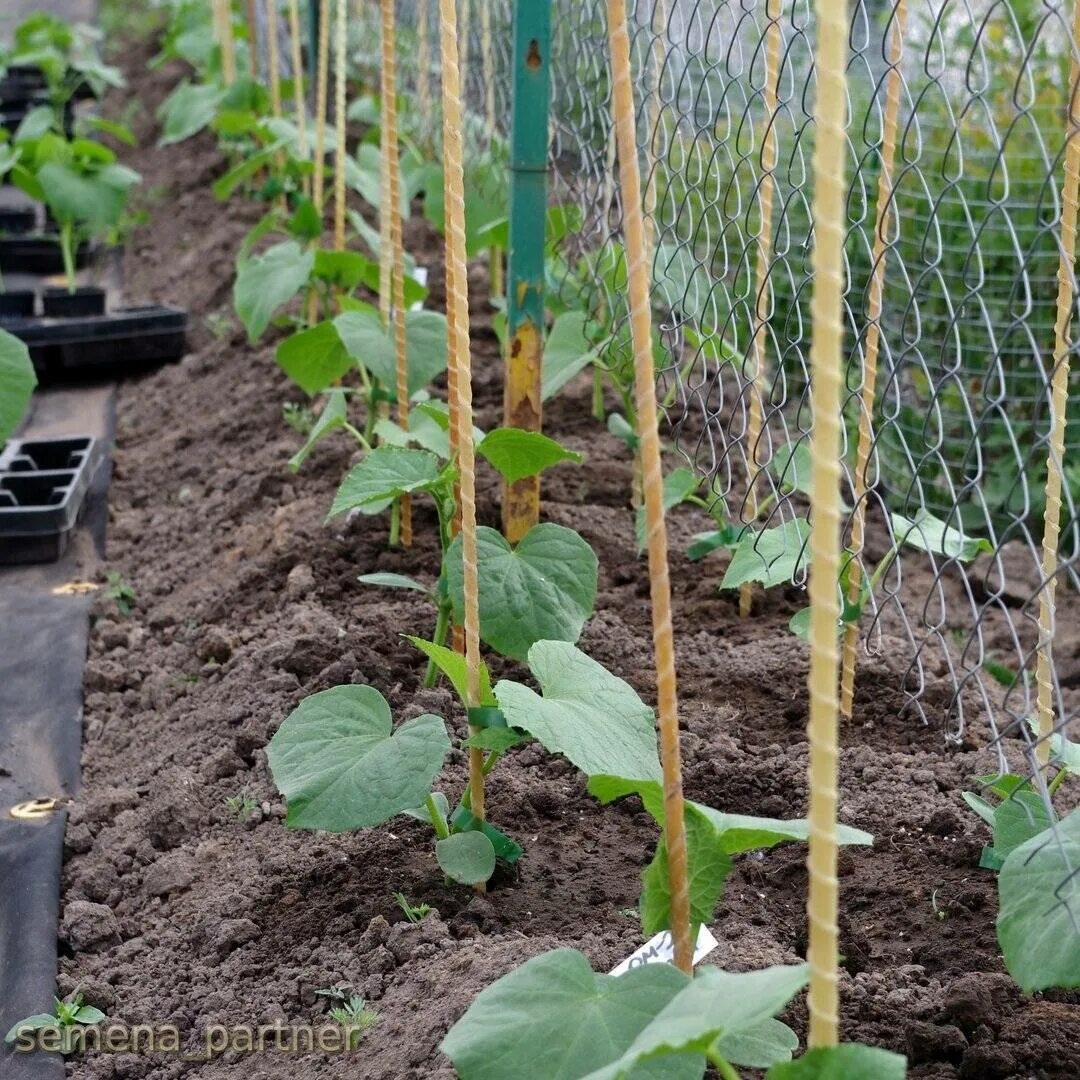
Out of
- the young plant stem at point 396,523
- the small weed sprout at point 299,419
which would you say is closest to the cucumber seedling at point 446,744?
the young plant stem at point 396,523

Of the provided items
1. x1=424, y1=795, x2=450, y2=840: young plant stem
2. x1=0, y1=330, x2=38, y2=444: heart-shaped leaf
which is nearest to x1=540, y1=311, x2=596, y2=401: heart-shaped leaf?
x1=0, y1=330, x2=38, y2=444: heart-shaped leaf

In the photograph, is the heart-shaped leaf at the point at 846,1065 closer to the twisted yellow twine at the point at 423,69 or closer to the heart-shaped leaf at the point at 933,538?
the heart-shaped leaf at the point at 933,538

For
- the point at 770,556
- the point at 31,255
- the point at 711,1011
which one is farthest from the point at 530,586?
the point at 31,255

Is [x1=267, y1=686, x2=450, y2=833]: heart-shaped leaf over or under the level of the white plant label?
over

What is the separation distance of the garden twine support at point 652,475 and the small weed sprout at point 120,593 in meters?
2.06

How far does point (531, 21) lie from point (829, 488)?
173 cm

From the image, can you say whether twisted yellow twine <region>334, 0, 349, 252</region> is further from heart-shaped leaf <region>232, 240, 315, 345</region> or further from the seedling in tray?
the seedling in tray

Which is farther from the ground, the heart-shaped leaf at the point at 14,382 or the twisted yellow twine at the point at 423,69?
the twisted yellow twine at the point at 423,69

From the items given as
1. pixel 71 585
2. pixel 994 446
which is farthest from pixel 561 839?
pixel 994 446

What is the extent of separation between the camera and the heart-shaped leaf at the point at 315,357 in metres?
3.19

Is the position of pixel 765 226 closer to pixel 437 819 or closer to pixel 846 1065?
pixel 437 819

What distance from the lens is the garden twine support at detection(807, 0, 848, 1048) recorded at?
3.66ft

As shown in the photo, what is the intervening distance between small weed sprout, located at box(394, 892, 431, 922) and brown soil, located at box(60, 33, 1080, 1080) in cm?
1

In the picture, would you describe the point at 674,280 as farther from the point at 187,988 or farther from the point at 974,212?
the point at 974,212
